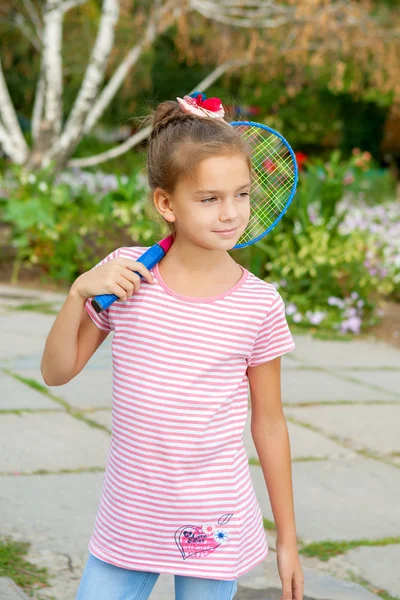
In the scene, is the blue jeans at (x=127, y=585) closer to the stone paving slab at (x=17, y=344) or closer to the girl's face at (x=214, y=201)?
the girl's face at (x=214, y=201)

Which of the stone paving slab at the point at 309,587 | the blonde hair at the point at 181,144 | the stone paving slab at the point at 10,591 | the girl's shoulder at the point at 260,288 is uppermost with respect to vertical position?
the blonde hair at the point at 181,144

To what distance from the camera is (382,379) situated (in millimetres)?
5953

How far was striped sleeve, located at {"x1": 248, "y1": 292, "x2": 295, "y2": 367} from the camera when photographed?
195cm

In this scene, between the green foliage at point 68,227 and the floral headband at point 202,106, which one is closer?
the floral headband at point 202,106

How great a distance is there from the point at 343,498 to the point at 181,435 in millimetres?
1933

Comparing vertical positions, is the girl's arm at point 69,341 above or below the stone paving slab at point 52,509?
above

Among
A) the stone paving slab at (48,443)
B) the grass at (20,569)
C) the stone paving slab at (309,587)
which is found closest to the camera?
the grass at (20,569)

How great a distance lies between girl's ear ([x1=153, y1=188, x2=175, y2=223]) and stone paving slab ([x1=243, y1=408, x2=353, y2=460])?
2.25 m

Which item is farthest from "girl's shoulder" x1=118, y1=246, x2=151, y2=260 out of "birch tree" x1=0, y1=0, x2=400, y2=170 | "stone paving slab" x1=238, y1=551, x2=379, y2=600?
"birch tree" x1=0, y1=0, x2=400, y2=170

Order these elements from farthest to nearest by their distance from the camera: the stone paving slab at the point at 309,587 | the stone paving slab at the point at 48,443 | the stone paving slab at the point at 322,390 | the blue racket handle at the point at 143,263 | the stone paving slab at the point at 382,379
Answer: the stone paving slab at the point at 382,379, the stone paving slab at the point at 322,390, the stone paving slab at the point at 48,443, the stone paving slab at the point at 309,587, the blue racket handle at the point at 143,263

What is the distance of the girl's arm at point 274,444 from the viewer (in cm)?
199

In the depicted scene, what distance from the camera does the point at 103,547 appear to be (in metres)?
1.90

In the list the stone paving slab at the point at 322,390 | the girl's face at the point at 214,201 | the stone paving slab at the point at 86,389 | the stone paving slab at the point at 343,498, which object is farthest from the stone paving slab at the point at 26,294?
the girl's face at the point at 214,201

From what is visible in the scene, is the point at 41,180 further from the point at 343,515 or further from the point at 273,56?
the point at 343,515
